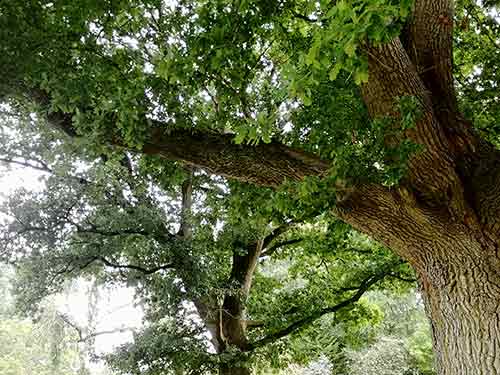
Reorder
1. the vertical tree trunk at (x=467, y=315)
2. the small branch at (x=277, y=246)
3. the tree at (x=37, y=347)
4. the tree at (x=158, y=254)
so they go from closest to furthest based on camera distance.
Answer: the vertical tree trunk at (x=467, y=315), the tree at (x=158, y=254), the small branch at (x=277, y=246), the tree at (x=37, y=347)

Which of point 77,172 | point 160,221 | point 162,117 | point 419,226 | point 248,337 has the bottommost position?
point 419,226

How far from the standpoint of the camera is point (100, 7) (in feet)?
11.7

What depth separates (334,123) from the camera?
3.69 metres

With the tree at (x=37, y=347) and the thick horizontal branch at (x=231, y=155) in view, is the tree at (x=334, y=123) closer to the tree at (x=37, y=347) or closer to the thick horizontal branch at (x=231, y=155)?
the thick horizontal branch at (x=231, y=155)

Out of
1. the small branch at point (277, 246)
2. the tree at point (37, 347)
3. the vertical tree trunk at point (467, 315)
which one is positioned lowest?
the vertical tree trunk at point (467, 315)

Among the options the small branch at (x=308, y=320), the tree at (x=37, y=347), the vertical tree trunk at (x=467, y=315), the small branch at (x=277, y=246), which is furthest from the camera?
the tree at (x=37, y=347)

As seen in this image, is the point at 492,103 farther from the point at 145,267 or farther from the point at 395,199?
the point at 145,267

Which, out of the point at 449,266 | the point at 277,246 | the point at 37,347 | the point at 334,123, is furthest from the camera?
the point at 37,347

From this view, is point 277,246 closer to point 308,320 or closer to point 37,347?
point 308,320

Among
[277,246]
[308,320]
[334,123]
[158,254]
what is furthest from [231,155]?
[277,246]

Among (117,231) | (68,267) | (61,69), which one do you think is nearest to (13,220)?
(68,267)

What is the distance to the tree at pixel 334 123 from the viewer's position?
3131 millimetres

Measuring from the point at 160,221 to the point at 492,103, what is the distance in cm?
423

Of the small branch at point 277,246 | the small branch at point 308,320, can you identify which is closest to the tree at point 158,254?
the small branch at point 308,320
